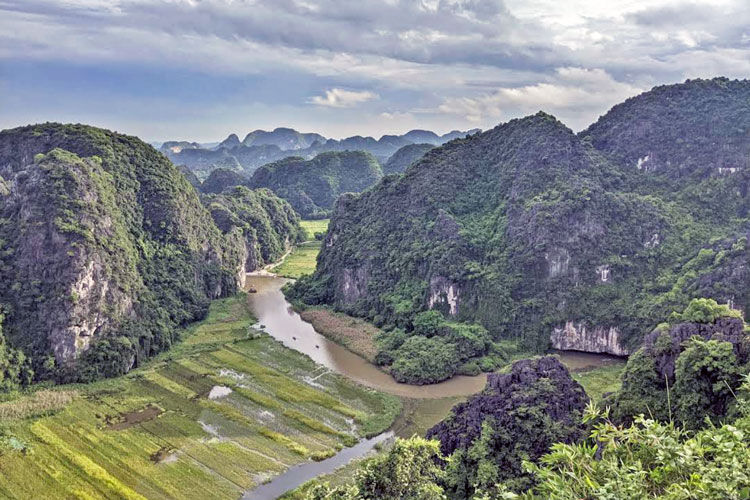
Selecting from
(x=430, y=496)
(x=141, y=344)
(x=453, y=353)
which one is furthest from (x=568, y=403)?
(x=141, y=344)

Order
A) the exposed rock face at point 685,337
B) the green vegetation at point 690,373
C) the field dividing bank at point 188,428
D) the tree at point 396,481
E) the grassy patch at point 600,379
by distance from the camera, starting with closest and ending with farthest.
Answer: the tree at point 396,481 < the green vegetation at point 690,373 < the exposed rock face at point 685,337 < the field dividing bank at point 188,428 < the grassy patch at point 600,379

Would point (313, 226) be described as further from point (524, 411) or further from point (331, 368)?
point (524, 411)

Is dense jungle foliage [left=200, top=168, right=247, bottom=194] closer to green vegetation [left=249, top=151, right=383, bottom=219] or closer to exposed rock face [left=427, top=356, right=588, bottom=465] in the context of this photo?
green vegetation [left=249, top=151, right=383, bottom=219]

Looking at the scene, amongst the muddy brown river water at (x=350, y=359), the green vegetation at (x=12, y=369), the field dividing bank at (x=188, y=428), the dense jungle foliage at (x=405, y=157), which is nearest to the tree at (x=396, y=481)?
the field dividing bank at (x=188, y=428)

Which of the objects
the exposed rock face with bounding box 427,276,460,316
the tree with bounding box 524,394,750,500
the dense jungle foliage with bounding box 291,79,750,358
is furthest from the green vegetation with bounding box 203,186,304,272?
the tree with bounding box 524,394,750,500

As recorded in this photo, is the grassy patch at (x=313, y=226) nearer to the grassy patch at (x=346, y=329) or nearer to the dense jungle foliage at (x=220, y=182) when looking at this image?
the dense jungle foliage at (x=220, y=182)

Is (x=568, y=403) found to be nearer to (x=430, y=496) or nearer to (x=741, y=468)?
(x=430, y=496)

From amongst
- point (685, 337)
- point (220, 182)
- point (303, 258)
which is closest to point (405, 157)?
point (220, 182)
